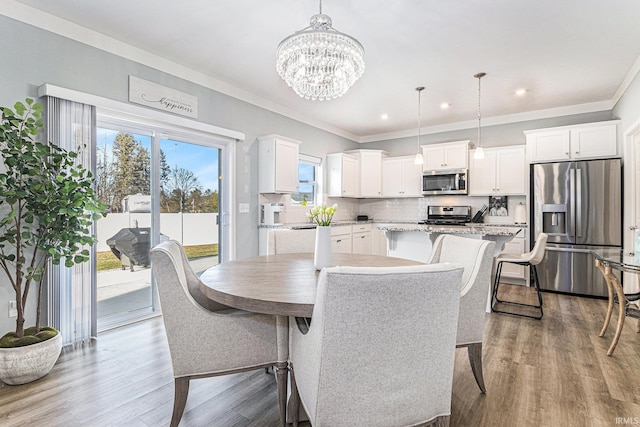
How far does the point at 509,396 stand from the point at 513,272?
3324 millimetres

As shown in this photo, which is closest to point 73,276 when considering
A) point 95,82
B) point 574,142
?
point 95,82

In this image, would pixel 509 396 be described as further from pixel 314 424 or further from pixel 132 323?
pixel 132 323

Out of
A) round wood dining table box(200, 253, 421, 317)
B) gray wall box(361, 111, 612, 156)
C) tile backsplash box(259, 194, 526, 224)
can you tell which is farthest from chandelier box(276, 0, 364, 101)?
gray wall box(361, 111, 612, 156)

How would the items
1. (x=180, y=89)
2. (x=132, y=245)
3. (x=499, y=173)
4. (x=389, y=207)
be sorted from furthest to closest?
(x=389, y=207) < (x=499, y=173) < (x=180, y=89) < (x=132, y=245)

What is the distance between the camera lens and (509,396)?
193 cm

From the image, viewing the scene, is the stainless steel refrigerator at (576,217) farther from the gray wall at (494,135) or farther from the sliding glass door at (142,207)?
the sliding glass door at (142,207)

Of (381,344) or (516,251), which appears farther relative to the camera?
(516,251)

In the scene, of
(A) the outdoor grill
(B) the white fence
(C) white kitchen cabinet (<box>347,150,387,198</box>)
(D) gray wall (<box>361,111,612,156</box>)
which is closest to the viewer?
(B) the white fence

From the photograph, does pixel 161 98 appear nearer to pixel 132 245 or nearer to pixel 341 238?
pixel 132 245

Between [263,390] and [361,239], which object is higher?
[361,239]

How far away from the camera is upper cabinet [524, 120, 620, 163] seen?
13.5 feet

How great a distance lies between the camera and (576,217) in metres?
4.19

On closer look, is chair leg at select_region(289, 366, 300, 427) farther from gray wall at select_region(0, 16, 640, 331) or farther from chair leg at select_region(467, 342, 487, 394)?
gray wall at select_region(0, 16, 640, 331)

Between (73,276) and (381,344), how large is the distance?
8.67 feet
